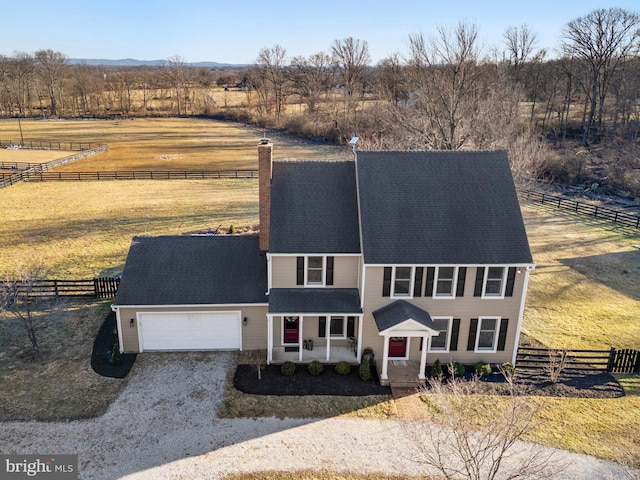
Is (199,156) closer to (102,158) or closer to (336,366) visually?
(102,158)

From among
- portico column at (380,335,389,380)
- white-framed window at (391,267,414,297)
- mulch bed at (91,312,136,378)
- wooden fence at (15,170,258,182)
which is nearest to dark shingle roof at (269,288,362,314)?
white-framed window at (391,267,414,297)

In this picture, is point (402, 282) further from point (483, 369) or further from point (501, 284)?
point (483, 369)

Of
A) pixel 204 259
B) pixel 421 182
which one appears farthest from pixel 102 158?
pixel 421 182

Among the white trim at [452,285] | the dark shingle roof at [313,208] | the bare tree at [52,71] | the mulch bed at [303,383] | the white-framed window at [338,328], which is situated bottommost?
the mulch bed at [303,383]

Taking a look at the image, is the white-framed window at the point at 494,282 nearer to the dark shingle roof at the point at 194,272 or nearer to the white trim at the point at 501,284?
the white trim at the point at 501,284

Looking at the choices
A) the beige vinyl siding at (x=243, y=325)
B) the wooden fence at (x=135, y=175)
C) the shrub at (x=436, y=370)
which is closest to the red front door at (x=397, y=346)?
the shrub at (x=436, y=370)

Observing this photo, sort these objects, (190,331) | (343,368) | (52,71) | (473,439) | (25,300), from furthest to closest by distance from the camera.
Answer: (52,71)
(25,300)
(190,331)
(343,368)
(473,439)

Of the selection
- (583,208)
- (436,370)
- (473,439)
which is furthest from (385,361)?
(583,208)
